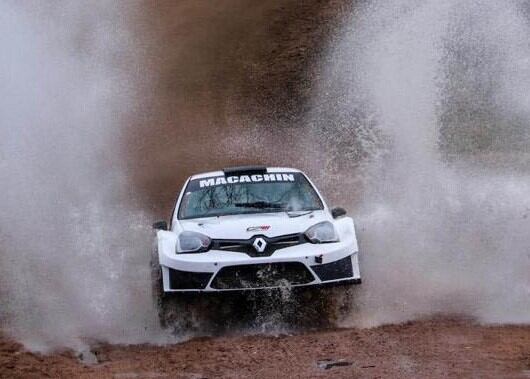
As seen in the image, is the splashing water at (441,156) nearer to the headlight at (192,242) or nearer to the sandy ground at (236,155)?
the sandy ground at (236,155)

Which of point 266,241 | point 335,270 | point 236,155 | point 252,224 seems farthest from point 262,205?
point 236,155

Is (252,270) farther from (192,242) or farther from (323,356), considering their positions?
(323,356)

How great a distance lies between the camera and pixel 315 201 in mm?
10070

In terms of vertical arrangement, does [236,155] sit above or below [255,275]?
above

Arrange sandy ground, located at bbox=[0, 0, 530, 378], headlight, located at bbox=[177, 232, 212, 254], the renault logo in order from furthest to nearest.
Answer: headlight, located at bbox=[177, 232, 212, 254]
the renault logo
sandy ground, located at bbox=[0, 0, 530, 378]

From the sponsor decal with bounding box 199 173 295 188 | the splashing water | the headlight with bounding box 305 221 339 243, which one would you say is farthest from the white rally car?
the splashing water

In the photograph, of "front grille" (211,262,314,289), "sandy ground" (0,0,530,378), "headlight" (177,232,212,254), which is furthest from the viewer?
"headlight" (177,232,212,254)

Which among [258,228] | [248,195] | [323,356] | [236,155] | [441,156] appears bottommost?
[323,356]

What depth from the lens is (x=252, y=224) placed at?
29.7ft

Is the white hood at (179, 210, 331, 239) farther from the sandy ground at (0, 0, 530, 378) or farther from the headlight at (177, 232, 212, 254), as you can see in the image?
the sandy ground at (0, 0, 530, 378)

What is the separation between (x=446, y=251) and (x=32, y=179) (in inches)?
Result: 311

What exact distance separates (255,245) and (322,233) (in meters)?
0.65

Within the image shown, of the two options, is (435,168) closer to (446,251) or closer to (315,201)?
(446,251)

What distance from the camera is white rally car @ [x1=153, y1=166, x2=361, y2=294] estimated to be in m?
8.45
